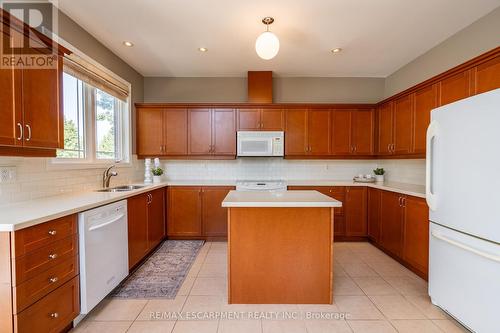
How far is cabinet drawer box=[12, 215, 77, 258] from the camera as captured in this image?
1.33 meters

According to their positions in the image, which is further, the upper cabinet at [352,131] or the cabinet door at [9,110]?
the upper cabinet at [352,131]

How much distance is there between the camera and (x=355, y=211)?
3.69 meters

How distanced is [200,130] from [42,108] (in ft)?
7.39

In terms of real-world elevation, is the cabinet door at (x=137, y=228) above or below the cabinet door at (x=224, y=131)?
below

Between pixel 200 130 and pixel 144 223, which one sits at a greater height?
pixel 200 130

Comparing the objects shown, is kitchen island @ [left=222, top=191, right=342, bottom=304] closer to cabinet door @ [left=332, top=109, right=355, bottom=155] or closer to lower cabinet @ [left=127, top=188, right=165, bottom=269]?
lower cabinet @ [left=127, top=188, right=165, bottom=269]

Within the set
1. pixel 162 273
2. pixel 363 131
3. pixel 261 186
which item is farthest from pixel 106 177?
pixel 363 131

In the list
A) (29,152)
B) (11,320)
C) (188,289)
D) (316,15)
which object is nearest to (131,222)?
(188,289)

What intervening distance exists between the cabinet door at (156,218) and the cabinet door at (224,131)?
3.79 feet

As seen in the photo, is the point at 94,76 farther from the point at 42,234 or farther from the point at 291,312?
the point at 291,312

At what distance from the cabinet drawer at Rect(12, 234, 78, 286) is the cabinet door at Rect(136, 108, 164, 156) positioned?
7.69 feet

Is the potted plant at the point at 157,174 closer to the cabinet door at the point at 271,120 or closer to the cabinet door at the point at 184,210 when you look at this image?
the cabinet door at the point at 184,210

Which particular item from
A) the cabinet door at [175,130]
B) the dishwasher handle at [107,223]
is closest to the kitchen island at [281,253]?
the dishwasher handle at [107,223]

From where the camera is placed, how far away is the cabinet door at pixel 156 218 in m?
3.10
